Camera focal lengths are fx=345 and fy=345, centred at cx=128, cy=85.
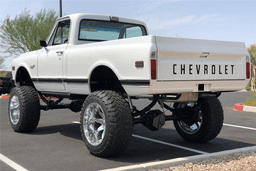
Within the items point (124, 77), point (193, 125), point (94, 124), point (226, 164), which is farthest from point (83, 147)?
point (226, 164)

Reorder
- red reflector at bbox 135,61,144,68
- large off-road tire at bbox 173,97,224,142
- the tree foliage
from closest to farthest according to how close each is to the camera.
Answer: red reflector at bbox 135,61,144,68
large off-road tire at bbox 173,97,224,142
the tree foliage

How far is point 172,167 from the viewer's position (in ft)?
15.1

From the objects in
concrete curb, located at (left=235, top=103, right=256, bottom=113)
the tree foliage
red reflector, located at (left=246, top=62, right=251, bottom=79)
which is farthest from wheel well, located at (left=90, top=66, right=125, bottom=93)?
the tree foliage

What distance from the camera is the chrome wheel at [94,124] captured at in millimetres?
5332

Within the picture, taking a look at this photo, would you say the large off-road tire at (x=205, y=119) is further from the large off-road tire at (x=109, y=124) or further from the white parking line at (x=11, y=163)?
the white parking line at (x=11, y=163)

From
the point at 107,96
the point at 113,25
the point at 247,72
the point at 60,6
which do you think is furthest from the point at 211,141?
the point at 60,6

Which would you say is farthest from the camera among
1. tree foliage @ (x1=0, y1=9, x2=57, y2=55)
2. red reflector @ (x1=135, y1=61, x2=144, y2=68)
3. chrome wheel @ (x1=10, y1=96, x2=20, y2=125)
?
tree foliage @ (x1=0, y1=9, x2=57, y2=55)

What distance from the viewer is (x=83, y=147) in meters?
6.05

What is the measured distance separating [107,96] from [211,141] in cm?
263

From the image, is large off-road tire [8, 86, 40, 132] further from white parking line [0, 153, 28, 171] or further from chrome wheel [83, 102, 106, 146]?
chrome wheel [83, 102, 106, 146]

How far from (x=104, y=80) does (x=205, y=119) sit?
1975 millimetres

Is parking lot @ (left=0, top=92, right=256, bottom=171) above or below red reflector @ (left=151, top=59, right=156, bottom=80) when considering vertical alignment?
below

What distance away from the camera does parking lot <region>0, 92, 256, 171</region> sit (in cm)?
496

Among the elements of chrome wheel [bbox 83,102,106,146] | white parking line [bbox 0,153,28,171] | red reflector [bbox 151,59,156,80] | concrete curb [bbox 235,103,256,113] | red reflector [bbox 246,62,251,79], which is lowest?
concrete curb [bbox 235,103,256,113]
